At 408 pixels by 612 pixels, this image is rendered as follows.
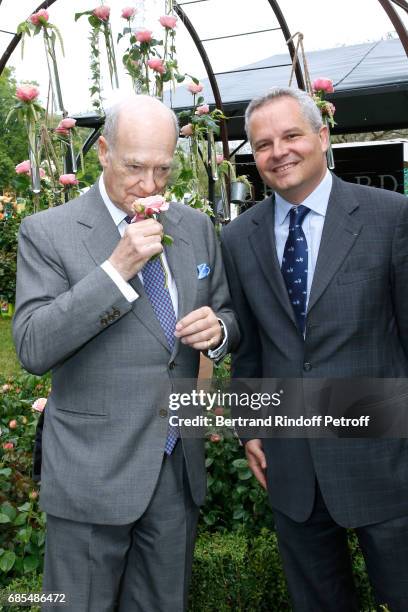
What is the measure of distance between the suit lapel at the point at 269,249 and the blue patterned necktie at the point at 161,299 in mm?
373

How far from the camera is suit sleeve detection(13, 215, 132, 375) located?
171 centimetres

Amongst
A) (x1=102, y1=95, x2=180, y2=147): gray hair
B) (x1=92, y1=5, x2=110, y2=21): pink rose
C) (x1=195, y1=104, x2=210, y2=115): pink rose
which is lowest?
(x1=102, y1=95, x2=180, y2=147): gray hair

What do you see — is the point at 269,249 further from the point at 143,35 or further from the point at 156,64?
the point at 143,35

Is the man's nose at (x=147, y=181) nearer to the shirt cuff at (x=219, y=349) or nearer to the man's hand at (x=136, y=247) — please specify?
the man's hand at (x=136, y=247)

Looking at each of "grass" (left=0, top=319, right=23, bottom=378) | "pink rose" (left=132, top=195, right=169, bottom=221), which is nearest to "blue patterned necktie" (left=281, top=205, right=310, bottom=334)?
"pink rose" (left=132, top=195, right=169, bottom=221)

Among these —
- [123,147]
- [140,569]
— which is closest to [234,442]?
[140,569]

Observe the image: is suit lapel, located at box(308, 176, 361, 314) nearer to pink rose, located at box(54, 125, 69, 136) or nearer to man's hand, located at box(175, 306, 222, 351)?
man's hand, located at box(175, 306, 222, 351)

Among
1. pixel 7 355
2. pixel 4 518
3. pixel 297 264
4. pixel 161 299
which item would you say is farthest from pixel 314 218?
pixel 7 355

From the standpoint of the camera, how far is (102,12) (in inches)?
123

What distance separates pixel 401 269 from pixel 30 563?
6.22ft

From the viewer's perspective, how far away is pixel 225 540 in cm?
282

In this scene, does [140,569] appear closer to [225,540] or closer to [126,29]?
[225,540]

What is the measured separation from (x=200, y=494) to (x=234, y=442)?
1232 millimetres

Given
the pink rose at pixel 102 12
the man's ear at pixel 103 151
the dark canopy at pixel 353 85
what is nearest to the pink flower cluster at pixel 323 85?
the pink rose at pixel 102 12
